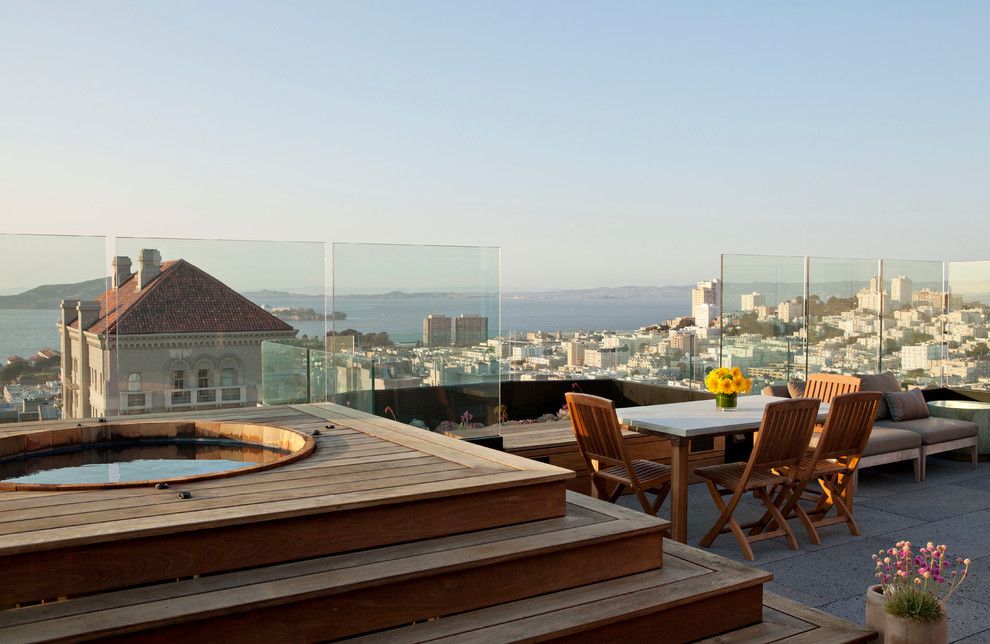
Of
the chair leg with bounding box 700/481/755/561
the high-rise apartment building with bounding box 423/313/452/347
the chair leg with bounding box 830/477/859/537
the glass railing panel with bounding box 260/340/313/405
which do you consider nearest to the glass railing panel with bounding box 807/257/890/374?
the chair leg with bounding box 830/477/859/537

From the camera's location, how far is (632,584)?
329cm

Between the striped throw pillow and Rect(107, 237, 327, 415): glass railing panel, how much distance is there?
497 centimetres

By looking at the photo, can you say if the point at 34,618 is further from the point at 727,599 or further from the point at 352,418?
the point at 352,418

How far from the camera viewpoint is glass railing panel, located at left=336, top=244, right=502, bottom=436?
19.0 ft

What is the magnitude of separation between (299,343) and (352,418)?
2.76 feet

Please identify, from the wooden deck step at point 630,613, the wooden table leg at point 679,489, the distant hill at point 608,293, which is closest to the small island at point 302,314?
the wooden table leg at point 679,489

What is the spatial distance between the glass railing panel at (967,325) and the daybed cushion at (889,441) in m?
2.38

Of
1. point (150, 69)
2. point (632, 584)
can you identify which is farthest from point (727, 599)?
point (150, 69)

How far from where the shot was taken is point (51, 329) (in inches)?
204

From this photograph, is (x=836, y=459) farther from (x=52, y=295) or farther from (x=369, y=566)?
(x=52, y=295)

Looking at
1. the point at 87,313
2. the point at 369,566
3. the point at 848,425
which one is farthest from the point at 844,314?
the point at 369,566

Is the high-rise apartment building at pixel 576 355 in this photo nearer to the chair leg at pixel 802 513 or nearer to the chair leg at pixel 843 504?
the chair leg at pixel 843 504

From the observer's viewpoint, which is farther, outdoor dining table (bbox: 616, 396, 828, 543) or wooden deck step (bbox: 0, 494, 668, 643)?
outdoor dining table (bbox: 616, 396, 828, 543)

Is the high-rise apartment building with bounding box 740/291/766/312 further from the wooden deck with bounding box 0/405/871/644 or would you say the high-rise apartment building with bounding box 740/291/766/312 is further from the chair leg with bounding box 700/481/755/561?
the wooden deck with bounding box 0/405/871/644
